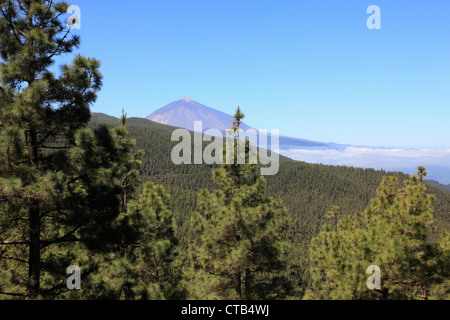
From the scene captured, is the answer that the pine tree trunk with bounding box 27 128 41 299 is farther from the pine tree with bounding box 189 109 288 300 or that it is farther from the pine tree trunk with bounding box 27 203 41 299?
the pine tree with bounding box 189 109 288 300

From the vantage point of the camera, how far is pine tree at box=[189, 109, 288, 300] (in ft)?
37.4

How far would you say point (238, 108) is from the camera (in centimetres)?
1265

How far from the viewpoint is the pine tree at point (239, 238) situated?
11391 mm

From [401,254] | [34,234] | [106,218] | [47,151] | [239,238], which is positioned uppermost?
[47,151]

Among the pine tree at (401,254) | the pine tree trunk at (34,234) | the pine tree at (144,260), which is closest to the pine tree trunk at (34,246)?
the pine tree trunk at (34,234)

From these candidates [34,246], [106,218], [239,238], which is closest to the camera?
[34,246]

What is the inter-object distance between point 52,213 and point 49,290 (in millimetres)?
2314

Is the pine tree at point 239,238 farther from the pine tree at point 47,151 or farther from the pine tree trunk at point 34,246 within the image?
the pine tree trunk at point 34,246

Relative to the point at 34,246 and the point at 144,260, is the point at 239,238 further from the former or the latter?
the point at 34,246

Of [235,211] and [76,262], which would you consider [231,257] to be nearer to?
[235,211]

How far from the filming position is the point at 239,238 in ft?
40.3

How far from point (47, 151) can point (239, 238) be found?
8.97 metres

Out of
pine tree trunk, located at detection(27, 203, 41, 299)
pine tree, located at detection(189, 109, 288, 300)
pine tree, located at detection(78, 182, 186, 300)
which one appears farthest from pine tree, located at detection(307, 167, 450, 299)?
pine tree trunk, located at detection(27, 203, 41, 299)

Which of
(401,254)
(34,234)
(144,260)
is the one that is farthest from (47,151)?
(401,254)
